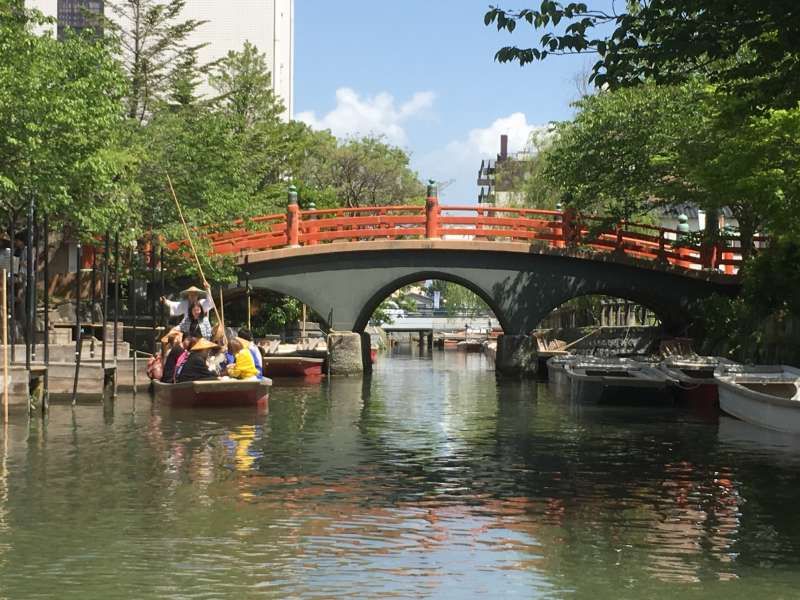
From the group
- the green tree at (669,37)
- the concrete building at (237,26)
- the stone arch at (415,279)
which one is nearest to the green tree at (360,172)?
the concrete building at (237,26)

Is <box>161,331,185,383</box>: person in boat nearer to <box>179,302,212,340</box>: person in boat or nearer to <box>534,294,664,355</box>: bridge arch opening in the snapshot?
<box>179,302,212,340</box>: person in boat

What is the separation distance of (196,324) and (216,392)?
321 centimetres

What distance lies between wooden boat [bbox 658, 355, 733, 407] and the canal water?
171 inches

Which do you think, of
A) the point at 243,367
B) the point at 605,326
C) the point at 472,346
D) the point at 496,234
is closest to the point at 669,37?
the point at 243,367

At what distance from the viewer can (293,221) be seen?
38156 millimetres

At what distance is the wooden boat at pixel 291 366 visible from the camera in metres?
38.4

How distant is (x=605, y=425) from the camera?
75.6 feet

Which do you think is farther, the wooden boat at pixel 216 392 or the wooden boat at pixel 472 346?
the wooden boat at pixel 472 346

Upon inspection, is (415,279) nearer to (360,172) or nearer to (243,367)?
(243,367)

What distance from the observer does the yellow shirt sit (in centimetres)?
2486

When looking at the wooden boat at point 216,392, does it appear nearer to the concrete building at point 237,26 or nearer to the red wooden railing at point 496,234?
the red wooden railing at point 496,234

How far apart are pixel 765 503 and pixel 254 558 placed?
6.50 metres

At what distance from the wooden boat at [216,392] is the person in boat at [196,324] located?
232 centimetres

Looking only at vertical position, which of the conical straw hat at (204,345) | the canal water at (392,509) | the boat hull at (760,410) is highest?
the conical straw hat at (204,345)
